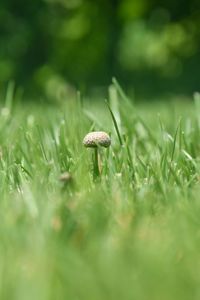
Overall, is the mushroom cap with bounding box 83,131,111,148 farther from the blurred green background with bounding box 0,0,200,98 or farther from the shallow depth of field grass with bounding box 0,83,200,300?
the blurred green background with bounding box 0,0,200,98

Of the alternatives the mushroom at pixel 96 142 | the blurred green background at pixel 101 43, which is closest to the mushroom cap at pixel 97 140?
the mushroom at pixel 96 142

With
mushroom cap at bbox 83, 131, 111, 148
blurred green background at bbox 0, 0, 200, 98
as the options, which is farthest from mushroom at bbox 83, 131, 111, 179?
blurred green background at bbox 0, 0, 200, 98

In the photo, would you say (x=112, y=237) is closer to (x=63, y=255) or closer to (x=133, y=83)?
(x=63, y=255)

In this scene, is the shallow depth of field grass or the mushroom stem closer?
the shallow depth of field grass

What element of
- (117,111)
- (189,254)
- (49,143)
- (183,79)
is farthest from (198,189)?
(183,79)

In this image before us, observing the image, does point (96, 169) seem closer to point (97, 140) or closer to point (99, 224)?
point (97, 140)

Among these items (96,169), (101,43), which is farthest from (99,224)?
(101,43)

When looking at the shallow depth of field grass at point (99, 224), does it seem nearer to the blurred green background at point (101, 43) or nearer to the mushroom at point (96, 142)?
the mushroom at point (96, 142)
